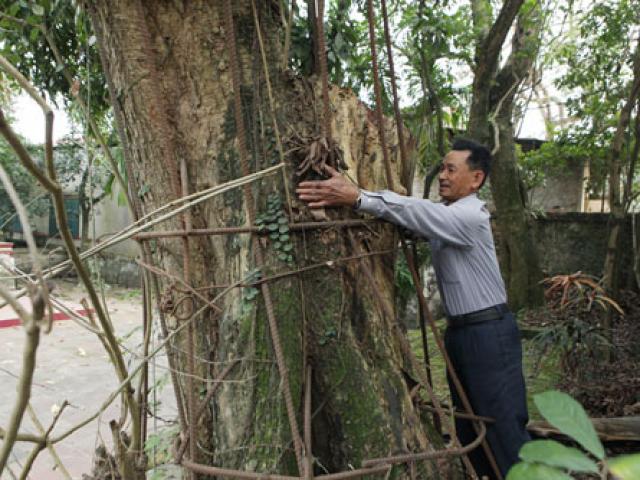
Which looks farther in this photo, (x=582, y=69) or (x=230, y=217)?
(x=582, y=69)

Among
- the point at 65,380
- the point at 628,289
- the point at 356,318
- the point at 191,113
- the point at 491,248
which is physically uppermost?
the point at 191,113

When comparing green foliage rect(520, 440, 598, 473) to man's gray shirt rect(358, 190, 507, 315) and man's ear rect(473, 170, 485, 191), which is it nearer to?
man's gray shirt rect(358, 190, 507, 315)

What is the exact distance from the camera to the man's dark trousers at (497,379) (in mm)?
2178

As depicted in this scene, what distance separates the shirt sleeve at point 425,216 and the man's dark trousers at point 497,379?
377 millimetres

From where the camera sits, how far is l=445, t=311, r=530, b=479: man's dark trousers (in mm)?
2178

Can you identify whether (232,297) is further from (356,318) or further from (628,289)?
(628,289)

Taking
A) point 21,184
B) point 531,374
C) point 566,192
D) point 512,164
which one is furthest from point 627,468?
point 21,184

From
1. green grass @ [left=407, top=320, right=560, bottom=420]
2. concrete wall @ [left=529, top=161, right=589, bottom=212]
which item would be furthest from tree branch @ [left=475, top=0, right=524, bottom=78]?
concrete wall @ [left=529, top=161, right=589, bottom=212]

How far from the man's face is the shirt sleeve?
7.2 inches

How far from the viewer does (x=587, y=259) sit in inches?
295

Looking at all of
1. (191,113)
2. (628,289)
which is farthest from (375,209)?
(628,289)

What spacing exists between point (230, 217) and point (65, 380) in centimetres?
455

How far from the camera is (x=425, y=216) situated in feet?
6.33

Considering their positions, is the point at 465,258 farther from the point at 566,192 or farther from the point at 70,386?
the point at 566,192
